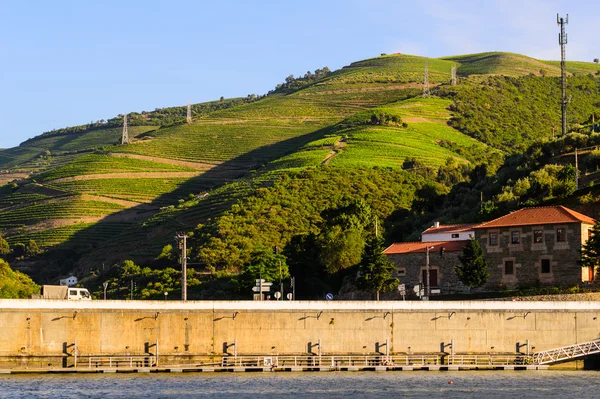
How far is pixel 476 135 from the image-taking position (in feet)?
619

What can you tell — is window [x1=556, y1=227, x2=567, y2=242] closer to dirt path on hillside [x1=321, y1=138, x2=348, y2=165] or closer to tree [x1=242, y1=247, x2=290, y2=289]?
tree [x1=242, y1=247, x2=290, y2=289]

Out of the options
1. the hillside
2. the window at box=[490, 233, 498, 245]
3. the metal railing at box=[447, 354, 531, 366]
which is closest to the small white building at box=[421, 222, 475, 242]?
the window at box=[490, 233, 498, 245]

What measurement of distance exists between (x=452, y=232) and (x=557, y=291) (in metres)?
16.9

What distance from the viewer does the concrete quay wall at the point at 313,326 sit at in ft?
235

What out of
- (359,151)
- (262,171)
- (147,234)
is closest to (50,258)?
(147,234)

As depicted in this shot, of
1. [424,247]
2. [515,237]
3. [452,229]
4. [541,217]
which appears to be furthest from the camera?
[452,229]

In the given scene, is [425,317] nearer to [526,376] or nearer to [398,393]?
[526,376]

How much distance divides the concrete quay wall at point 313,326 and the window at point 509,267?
13.9m

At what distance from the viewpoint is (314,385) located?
206 feet

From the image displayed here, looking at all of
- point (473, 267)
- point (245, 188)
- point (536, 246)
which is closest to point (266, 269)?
point (473, 267)

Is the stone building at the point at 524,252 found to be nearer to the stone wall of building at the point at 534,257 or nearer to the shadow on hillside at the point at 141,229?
the stone wall of building at the point at 534,257

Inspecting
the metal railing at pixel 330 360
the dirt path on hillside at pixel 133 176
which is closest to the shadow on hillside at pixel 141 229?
the dirt path on hillside at pixel 133 176

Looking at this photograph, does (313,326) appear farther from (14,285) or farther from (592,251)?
(14,285)

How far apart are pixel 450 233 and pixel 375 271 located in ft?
34.8
